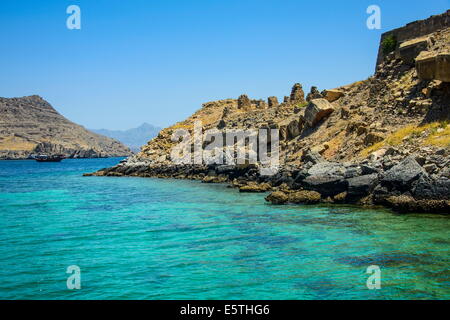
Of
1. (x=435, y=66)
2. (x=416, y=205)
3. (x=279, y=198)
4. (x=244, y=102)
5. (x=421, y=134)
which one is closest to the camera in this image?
(x=416, y=205)

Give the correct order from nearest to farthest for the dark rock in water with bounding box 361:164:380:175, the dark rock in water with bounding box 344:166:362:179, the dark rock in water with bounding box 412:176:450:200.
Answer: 1. the dark rock in water with bounding box 412:176:450:200
2. the dark rock in water with bounding box 361:164:380:175
3. the dark rock in water with bounding box 344:166:362:179

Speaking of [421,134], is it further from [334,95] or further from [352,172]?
[334,95]

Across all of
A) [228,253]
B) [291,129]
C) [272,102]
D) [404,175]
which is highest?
[272,102]

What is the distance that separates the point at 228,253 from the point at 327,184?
39.3 ft

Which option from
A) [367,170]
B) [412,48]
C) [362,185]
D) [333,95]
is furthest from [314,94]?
[362,185]

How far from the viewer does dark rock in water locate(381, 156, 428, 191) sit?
70.1 ft

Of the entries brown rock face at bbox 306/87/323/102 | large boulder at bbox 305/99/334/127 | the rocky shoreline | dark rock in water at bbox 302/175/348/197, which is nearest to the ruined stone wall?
large boulder at bbox 305/99/334/127

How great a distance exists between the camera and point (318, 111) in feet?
145

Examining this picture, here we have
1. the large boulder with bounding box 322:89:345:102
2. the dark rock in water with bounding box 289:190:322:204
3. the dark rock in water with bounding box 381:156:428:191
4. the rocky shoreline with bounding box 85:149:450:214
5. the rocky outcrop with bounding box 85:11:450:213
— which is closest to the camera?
the rocky shoreline with bounding box 85:149:450:214

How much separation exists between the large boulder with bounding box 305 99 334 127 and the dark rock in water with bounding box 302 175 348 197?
1878 centimetres

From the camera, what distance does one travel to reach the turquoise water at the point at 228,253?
1162cm

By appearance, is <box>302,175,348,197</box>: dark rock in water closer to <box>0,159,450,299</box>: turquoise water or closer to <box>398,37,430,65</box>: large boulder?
<box>0,159,450,299</box>: turquoise water

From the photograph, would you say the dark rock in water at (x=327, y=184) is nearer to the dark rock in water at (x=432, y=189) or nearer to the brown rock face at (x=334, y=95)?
the dark rock in water at (x=432, y=189)
